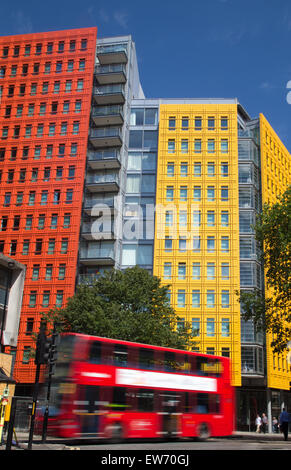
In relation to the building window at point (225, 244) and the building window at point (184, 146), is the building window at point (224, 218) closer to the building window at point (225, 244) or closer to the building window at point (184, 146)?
the building window at point (225, 244)

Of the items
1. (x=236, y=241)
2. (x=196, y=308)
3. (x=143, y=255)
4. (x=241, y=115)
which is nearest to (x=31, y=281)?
(x=143, y=255)

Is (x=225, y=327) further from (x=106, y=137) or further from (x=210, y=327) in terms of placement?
(x=106, y=137)

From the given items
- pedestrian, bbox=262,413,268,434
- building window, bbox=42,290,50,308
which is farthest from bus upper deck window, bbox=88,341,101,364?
building window, bbox=42,290,50,308

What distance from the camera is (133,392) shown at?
20.9m

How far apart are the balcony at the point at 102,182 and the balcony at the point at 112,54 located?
16.0 metres

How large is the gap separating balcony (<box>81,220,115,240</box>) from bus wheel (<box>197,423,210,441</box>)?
37822 millimetres

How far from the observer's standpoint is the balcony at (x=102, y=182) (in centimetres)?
6253

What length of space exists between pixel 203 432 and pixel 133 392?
4.84 metres

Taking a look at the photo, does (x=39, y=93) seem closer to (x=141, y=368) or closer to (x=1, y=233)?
(x=1, y=233)

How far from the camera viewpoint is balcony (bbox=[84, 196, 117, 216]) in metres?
61.5

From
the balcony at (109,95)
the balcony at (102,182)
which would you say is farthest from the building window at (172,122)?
the balcony at (102,182)

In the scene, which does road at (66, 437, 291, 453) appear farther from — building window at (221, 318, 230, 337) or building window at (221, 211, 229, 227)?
building window at (221, 211, 229, 227)

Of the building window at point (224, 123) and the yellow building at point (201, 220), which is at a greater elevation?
the building window at point (224, 123)

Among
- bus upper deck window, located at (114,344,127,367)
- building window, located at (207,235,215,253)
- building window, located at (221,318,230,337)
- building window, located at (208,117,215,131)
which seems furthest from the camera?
building window, located at (208,117,215,131)
